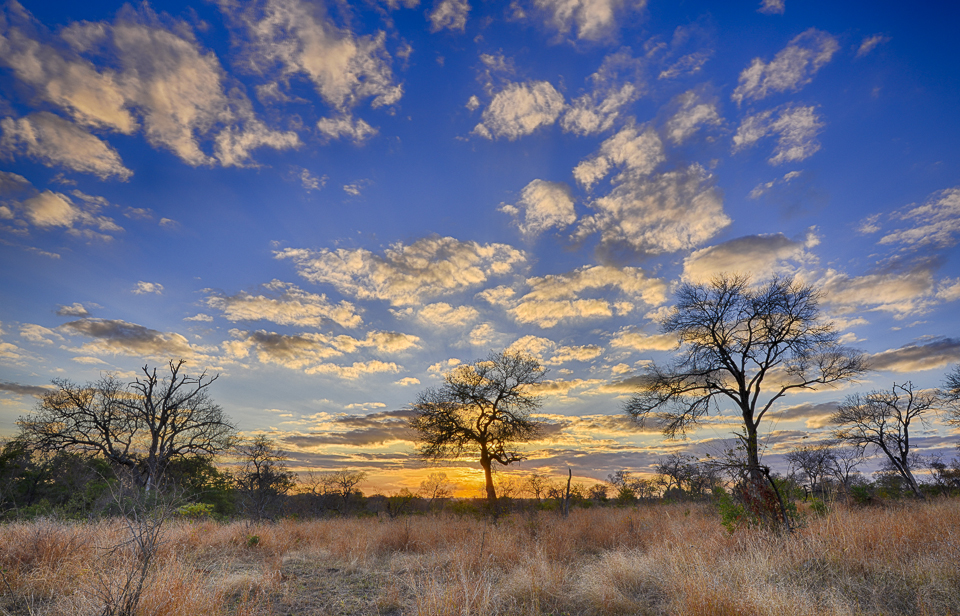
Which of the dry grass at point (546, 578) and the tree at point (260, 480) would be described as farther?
the tree at point (260, 480)

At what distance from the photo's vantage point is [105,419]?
90.3ft

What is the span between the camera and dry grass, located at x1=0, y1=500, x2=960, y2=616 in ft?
17.0

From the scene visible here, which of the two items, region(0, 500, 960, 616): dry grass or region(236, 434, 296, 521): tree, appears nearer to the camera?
region(0, 500, 960, 616): dry grass

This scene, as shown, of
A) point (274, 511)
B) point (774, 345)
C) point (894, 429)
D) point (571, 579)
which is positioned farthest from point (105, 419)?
point (894, 429)

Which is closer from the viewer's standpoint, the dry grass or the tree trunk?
the dry grass

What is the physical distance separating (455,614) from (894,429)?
3916 centimetres

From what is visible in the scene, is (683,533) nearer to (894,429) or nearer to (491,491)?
(491,491)

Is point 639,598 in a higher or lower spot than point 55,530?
lower

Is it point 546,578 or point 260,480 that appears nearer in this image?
point 546,578

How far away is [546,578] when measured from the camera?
7246mm

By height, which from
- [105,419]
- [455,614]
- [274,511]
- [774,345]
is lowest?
[274,511]

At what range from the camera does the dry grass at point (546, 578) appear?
5180 millimetres

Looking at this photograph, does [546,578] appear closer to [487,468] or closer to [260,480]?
[487,468]

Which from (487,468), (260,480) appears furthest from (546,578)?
(260,480)
